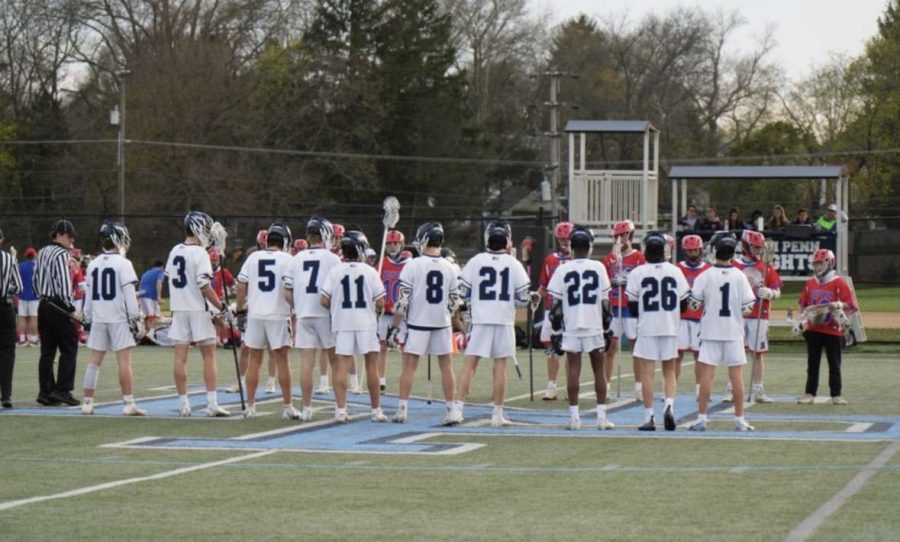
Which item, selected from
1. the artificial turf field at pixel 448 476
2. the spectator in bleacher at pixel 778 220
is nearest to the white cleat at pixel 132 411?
the artificial turf field at pixel 448 476

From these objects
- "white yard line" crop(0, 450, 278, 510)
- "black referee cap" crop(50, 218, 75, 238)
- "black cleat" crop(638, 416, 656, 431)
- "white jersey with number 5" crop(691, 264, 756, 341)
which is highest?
"black referee cap" crop(50, 218, 75, 238)

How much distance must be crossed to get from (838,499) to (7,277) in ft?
34.1

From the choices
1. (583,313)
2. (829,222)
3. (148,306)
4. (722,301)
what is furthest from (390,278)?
(829,222)

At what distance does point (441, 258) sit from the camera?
16.4 metres

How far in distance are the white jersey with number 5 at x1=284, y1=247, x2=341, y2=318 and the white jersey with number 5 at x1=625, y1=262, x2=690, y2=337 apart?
3.33 m

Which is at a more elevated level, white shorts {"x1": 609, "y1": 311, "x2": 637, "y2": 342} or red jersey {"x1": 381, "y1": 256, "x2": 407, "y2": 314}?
red jersey {"x1": 381, "y1": 256, "x2": 407, "y2": 314}

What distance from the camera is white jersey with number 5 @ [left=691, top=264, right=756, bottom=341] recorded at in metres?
15.2

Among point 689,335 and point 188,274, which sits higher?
point 188,274

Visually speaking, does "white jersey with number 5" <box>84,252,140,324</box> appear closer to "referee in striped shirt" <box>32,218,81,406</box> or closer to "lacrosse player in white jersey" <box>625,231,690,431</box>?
"referee in striped shirt" <box>32,218,81,406</box>

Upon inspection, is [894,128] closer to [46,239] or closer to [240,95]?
[240,95]

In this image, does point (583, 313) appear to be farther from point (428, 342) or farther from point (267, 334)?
point (267, 334)

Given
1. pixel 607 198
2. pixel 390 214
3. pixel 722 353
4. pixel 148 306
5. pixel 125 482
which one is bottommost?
pixel 125 482

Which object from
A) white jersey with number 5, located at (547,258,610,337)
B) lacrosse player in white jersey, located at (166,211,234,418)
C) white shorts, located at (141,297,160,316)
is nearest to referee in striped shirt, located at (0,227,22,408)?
lacrosse player in white jersey, located at (166,211,234,418)

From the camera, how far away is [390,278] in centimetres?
1978
